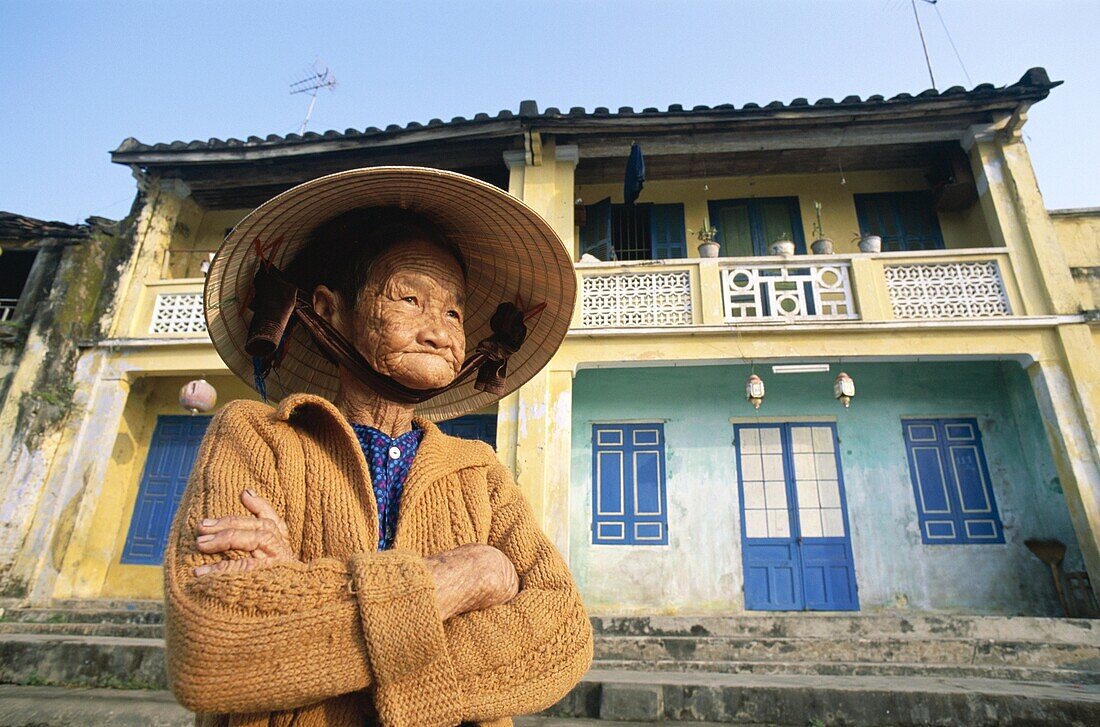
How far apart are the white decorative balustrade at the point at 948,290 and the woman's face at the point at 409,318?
6904mm

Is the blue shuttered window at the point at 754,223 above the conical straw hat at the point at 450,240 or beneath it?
above

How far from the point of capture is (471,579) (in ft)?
3.43

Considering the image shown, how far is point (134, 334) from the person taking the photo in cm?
794

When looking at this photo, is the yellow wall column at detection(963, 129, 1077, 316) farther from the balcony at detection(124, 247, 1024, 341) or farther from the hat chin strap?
the hat chin strap

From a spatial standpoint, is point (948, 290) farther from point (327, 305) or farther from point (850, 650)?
point (327, 305)

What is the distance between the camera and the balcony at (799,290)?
272 inches

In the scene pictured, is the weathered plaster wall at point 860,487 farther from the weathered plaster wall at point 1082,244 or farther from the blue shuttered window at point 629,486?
the weathered plaster wall at point 1082,244

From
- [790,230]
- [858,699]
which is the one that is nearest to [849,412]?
[790,230]

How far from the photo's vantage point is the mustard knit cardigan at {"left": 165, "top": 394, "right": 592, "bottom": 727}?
85 centimetres

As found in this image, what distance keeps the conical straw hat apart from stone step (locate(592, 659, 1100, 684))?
394 centimetres

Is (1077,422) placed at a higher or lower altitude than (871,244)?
lower

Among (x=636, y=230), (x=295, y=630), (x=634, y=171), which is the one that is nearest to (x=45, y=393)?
(x=634, y=171)

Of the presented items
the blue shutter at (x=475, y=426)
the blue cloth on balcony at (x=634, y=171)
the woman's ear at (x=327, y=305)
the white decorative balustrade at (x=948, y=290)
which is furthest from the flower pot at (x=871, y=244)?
the woman's ear at (x=327, y=305)

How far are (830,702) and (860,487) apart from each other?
4.51 m
